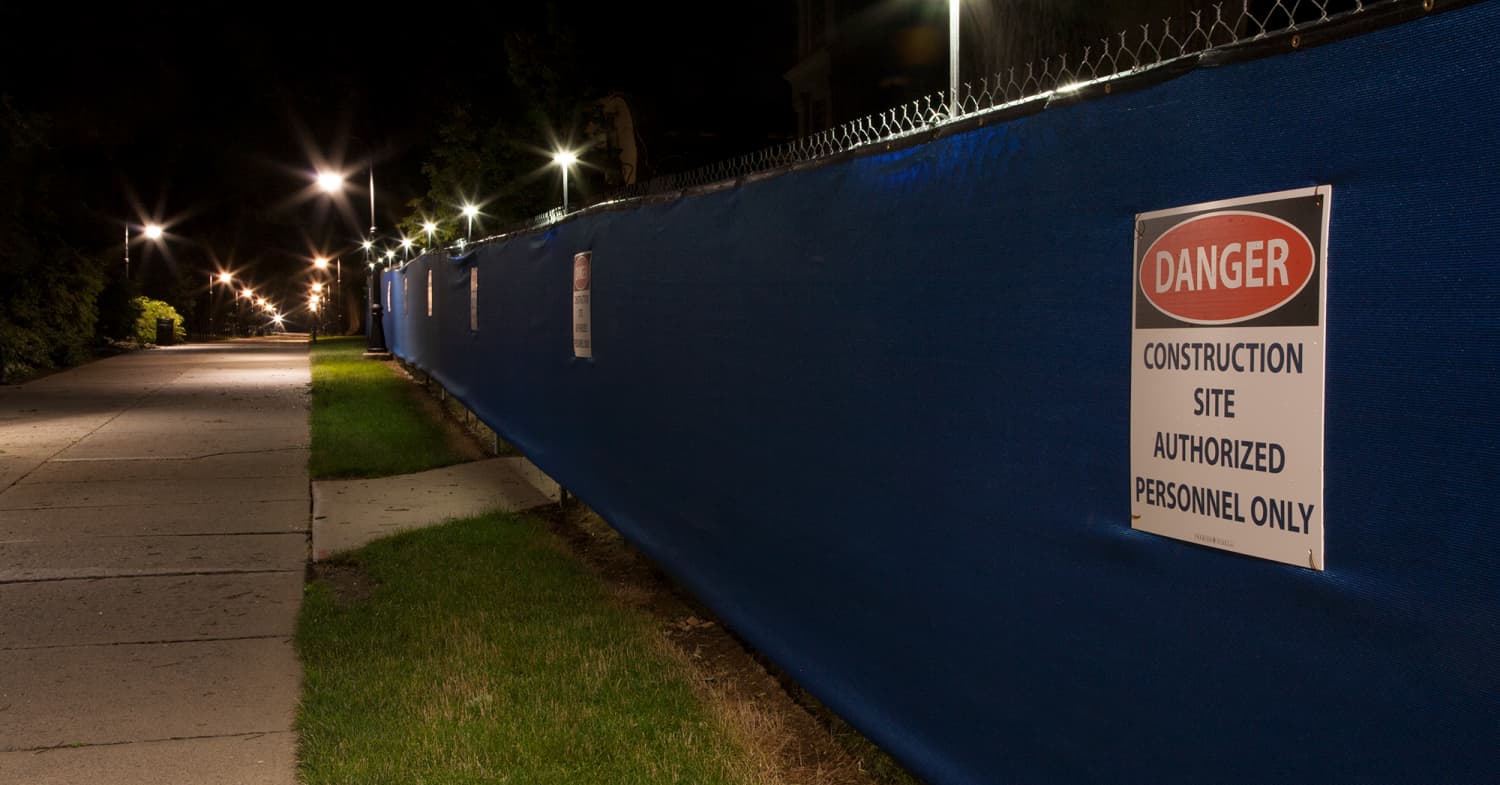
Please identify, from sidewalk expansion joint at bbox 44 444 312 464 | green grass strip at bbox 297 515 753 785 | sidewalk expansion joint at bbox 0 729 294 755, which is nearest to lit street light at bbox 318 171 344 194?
sidewalk expansion joint at bbox 44 444 312 464

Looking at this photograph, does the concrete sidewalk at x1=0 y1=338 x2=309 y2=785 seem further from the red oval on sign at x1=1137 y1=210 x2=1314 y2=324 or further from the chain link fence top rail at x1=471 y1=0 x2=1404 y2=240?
the red oval on sign at x1=1137 y1=210 x2=1314 y2=324

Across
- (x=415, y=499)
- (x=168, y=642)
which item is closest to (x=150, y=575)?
(x=168, y=642)

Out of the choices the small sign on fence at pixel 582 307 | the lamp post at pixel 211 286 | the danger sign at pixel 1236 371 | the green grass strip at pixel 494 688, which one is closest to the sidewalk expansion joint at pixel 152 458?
the green grass strip at pixel 494 688

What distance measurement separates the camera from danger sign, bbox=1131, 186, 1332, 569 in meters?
2.18

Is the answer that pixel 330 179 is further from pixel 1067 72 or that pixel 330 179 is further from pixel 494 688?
pixel 494 688

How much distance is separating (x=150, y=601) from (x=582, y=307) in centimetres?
286

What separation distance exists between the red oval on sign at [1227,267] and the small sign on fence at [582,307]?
5.13 meters

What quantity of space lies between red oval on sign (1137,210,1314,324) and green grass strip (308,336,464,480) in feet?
30.6

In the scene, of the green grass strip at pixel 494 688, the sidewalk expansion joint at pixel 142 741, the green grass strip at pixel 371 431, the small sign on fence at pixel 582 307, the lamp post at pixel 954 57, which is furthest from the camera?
the green grass strip at pixel 371 431

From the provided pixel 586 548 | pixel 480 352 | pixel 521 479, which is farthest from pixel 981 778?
pixel 480 352

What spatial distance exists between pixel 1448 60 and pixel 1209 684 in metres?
1.23

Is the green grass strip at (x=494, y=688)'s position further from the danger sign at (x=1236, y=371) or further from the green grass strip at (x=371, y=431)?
the green grass strip at (x=371, y=431)

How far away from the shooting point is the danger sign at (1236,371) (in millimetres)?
2184

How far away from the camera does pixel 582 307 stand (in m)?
7.52
